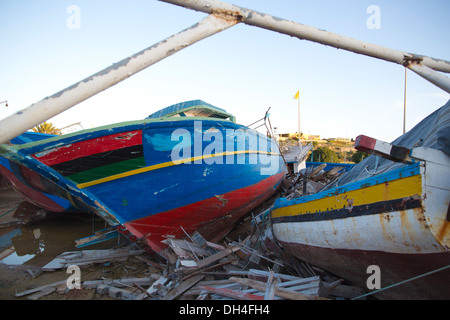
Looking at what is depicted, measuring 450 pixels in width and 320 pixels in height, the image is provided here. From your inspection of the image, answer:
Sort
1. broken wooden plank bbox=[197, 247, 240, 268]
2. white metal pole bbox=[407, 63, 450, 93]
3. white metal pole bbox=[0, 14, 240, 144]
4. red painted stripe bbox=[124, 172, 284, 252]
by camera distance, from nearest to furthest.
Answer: white metal pole bbox=[0, 14, 240, 144]
white metal pole bbox=[407, 63, 450, 93]
broken wooden plank bbox=[197, 247, 240, 268]
red painted stripe bbox=[124, 172, 284, 252]

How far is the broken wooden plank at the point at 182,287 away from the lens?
132 inches

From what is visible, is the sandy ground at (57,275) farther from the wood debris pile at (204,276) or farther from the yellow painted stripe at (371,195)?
the yellow painted stripe at (371,195)

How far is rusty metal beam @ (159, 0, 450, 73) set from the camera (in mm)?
2262

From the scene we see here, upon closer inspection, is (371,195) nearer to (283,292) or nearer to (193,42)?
(283,292)

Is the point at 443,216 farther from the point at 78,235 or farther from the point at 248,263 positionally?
the point at 78,235

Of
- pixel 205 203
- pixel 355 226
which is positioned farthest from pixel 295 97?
pixel 355 226

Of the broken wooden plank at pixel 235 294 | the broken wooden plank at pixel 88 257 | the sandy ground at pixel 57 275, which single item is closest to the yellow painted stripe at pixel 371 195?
the broken wooden plank at pixel 235 294

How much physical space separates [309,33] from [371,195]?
71.7 inches

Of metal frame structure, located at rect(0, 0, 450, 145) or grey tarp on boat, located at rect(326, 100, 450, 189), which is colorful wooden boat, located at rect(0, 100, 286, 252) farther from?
grey tarp on boat, located at rect(326, 100, 450, 189)

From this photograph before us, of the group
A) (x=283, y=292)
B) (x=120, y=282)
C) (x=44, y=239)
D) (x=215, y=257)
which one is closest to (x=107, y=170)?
(x=120, y=282)

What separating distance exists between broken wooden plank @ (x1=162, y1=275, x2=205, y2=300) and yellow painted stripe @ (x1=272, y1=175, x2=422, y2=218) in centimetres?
198

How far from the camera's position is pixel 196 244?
463 centimetres

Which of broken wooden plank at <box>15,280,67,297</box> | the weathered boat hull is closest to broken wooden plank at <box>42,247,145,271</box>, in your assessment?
broken wooden plank at <box>15,280,67,297</box>
